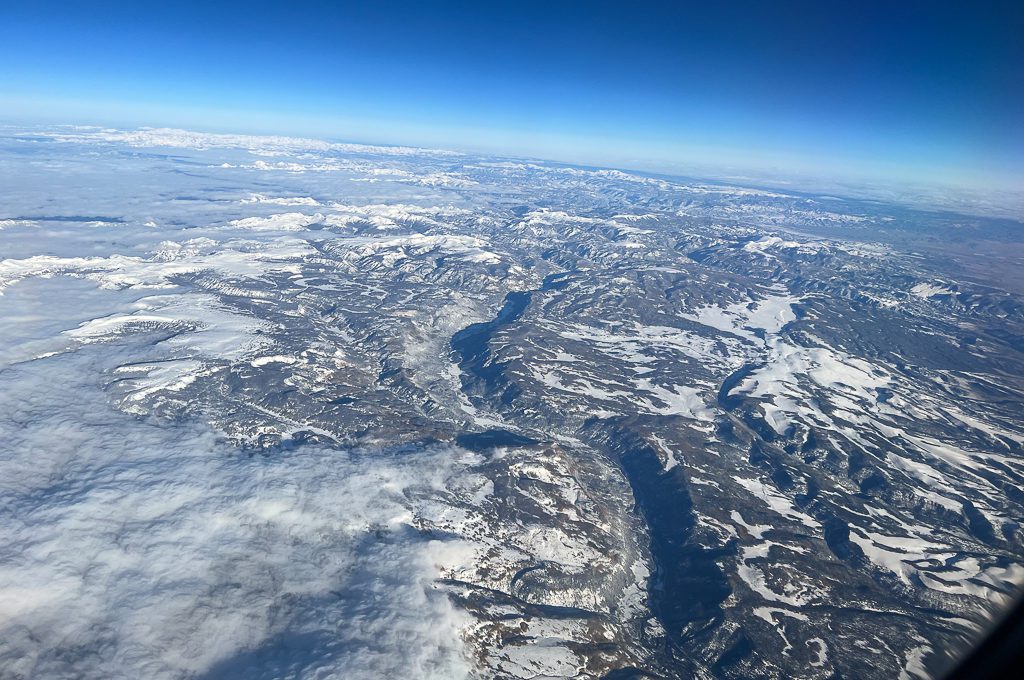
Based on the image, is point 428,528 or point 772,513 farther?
point 772,513

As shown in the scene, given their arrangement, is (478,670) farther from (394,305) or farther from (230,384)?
(394,305)

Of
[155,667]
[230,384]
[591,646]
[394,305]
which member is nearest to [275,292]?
[394,305]

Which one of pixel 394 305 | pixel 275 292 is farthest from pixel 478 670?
pixel 275 292

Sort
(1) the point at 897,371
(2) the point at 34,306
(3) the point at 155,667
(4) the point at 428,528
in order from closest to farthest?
1. (3) the point at 155,667
2. (4) the point at 428,528
3. (2) the point at 34,306
4. (1) the point at 897,371

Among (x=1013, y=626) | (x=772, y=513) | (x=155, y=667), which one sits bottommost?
(x=772, y=513)

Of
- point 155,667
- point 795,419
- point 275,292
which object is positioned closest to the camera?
point 155,667

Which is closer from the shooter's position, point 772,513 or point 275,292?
point 772,513

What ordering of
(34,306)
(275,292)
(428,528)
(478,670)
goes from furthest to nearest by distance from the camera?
(275,292) < (34,306) < (428,528) < (478,670)

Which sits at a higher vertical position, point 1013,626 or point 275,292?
point 1013,626

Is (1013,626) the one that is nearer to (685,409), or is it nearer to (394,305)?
(685,409)
